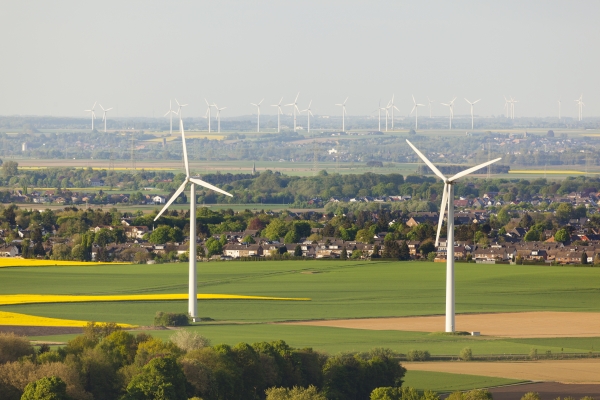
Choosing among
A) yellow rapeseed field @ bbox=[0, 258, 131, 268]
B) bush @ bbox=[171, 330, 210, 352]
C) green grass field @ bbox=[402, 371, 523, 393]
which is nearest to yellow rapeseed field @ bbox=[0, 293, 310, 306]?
yellow rapeseed field @ bbox=[0, 258, 131, 268]

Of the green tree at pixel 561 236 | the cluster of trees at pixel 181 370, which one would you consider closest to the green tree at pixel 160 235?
the green tree at pixel 561 236

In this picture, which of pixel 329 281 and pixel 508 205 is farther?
pixel 508 205

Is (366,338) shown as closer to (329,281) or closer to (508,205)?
(329,281)

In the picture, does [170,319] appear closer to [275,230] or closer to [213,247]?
[213,247]

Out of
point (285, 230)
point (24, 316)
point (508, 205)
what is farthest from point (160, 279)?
point (508, 205)

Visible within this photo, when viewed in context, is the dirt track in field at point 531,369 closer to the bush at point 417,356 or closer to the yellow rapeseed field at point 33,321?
the bush at point 417,356

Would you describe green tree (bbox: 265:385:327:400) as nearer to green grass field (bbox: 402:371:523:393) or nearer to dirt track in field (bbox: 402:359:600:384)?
green grass field (bbox: 402:371:523:393)

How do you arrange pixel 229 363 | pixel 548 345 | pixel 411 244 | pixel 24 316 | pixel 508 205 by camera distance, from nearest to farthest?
pixel 229 363, pixel 548 345, pixel 24 316, pixel 411 244, pixel 508 205

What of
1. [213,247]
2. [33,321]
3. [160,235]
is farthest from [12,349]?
[160,235]

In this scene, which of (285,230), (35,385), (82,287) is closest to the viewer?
(35,385)
